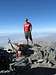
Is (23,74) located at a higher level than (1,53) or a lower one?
lower

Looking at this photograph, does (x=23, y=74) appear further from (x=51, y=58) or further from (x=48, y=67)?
(x=51, y=58)

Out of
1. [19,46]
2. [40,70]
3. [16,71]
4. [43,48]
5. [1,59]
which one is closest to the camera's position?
[1,59]

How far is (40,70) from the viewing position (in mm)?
20266

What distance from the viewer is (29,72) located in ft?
64.4

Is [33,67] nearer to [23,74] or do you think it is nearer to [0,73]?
[23,74]

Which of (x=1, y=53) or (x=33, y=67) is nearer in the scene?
(x=1, y=53)

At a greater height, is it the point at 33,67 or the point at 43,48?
the point at 43,48

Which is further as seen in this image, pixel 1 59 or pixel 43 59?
pixel 43 59

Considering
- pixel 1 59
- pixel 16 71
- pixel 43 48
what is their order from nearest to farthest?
pixel 1 59 → pixel 16 71 → pixel 43 48

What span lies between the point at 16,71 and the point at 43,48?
23.8 ft

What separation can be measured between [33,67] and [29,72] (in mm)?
1495

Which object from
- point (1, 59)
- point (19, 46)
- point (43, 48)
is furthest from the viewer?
point (43, 48)

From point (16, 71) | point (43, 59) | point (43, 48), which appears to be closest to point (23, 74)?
point (16, 71)

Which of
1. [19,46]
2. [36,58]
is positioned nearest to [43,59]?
[36,58]
